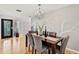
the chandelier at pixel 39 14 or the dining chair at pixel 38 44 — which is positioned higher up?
the chandelier at pixel 39 14

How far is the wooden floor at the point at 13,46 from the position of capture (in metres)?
1.69

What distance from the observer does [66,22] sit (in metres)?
1.69

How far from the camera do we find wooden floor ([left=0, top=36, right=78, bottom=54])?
1.69 meters

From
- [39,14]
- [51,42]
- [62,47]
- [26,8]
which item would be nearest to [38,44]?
[51,42]

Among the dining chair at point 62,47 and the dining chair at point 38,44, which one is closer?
the dining chair at point 62,47

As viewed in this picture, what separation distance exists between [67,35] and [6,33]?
1053mm

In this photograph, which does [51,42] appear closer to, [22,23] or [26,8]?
[22,23]

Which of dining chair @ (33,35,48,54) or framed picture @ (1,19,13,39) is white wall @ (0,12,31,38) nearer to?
framed picture @ (1,19,13,39)

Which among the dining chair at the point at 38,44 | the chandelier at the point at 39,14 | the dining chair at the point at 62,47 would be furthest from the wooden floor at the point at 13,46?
the chandelier at the point at 39,14

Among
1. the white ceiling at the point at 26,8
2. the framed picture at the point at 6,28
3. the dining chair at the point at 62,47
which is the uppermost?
the white ceiling at the point at 26,8

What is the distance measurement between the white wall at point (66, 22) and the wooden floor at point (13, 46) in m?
0.27

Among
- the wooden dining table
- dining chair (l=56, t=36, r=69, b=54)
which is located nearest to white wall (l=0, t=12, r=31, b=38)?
the wooden dining table

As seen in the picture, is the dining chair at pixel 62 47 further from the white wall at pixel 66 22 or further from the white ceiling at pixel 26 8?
the white ceiling at pixel 26 8

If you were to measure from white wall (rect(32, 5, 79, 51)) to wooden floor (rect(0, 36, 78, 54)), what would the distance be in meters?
0.27
